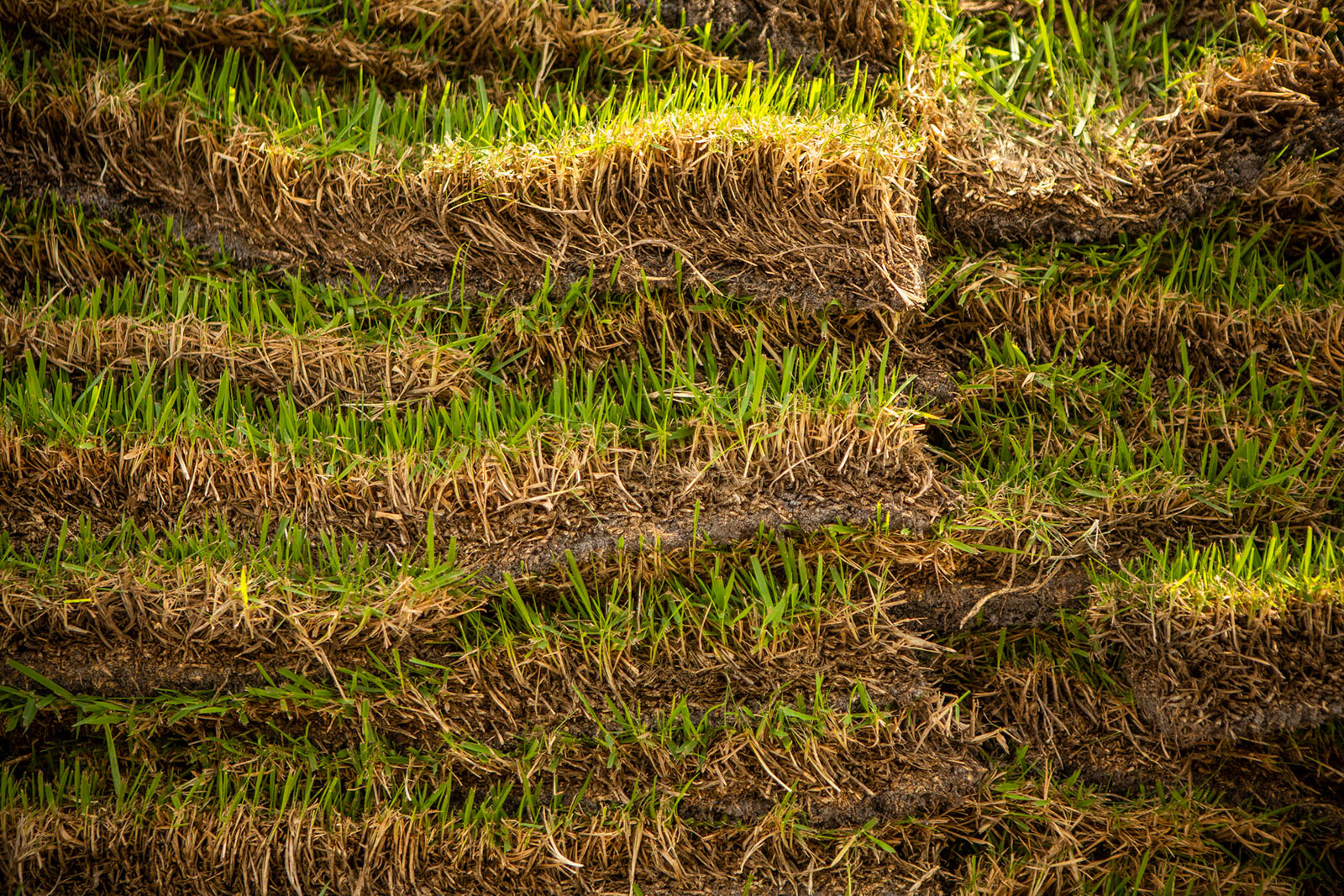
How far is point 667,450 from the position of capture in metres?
2.43

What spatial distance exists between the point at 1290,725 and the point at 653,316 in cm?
216

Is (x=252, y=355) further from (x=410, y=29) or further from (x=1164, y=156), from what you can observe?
(x=1164, y=156)

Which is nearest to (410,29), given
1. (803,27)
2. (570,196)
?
(570,196)

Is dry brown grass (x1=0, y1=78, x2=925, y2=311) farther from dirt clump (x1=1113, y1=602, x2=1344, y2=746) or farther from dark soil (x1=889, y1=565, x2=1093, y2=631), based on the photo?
dirt clump (x1=1113, y1=602, x2=1344, y2=746)

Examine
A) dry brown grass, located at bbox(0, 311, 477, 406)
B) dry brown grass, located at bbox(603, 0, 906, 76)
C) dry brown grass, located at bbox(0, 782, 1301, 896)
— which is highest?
dry brown grass, located at bbox(603, 0, 906, 76)

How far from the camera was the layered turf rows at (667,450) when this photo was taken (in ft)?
7.50

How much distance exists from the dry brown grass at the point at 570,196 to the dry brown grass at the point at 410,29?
0.29 metres

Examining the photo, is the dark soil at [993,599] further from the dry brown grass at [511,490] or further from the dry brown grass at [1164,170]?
the dry brown grass at [1164,170]

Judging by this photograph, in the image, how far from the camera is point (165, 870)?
2227mm

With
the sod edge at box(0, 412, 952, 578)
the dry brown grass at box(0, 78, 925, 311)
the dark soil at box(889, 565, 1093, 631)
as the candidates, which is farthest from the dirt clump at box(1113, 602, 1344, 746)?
the dry brown grass at box(0, 78, 925, 311)

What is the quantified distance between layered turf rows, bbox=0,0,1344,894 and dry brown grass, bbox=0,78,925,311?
0.05 feet

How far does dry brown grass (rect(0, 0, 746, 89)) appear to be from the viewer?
8.68ft

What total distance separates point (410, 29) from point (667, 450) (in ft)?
5.61

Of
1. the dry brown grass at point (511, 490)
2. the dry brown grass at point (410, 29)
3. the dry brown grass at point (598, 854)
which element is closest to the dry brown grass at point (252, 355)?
the dry brown grass at point (511, 490)
